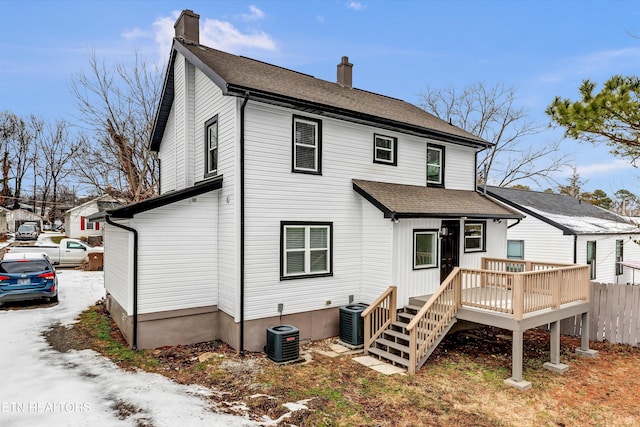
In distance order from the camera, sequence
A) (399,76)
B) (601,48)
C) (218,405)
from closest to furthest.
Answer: (218,405) < (601,48) < (399,76)

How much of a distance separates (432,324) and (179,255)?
6.35 metres

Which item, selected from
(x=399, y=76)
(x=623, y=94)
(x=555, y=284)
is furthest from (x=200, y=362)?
(x=399, y=76)

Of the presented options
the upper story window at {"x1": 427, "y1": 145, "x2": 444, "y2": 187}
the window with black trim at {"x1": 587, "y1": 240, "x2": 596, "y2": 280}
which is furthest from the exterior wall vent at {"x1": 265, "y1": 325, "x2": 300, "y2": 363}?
the window with black trim at {"x1": 587, "y1": 240, "x2": 596, "y2": 280}

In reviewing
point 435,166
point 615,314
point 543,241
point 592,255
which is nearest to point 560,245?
point 543,241

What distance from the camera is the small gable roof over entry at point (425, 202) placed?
9438 mm

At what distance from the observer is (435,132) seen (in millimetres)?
11836

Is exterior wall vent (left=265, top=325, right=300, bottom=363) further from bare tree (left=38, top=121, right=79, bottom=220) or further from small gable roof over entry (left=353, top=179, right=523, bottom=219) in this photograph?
bare tree (left=38, top=121, right=79, bottom=220)

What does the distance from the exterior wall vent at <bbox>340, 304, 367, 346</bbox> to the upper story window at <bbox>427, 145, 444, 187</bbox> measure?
550 centimetres

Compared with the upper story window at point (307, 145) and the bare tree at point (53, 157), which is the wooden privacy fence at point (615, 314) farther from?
the bare tree at point (53, 157)

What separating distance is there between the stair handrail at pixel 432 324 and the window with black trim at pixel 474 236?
3.33 meters

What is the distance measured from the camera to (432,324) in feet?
27.4

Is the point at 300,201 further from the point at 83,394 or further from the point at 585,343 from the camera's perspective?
the point at 585,343

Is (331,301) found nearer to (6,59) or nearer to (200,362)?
(200,362)

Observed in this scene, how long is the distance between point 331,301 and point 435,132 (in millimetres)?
6596
